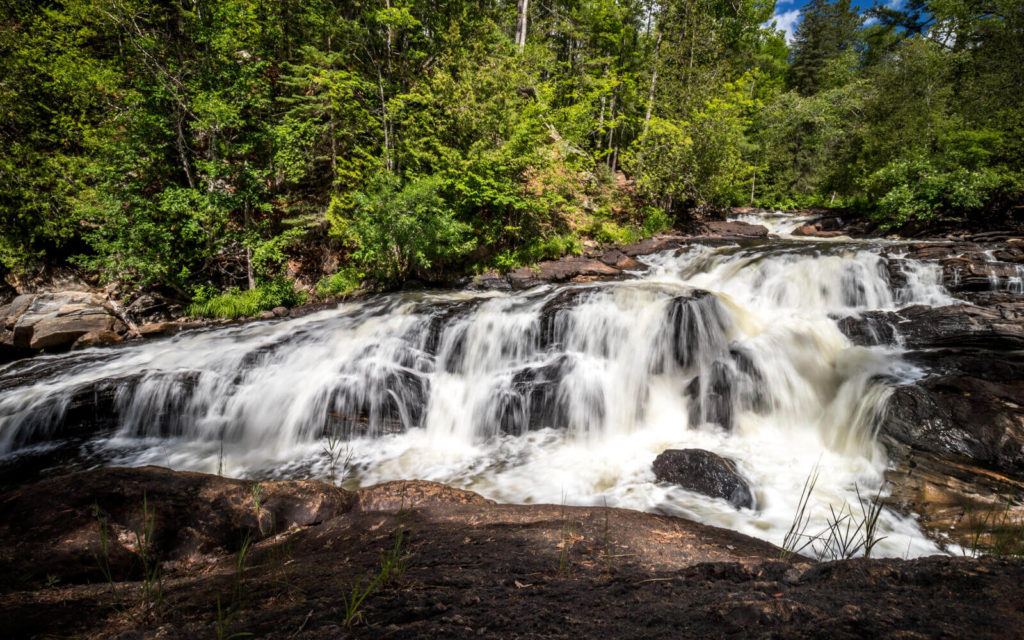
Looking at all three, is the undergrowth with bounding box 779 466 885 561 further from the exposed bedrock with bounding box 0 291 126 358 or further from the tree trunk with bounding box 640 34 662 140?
the tree trunk with bounding box 640 34 662 140

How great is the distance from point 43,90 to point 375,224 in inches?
352

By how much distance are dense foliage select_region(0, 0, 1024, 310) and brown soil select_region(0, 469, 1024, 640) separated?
860 cm

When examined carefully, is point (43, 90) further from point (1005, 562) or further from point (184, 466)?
point (1005, 562)

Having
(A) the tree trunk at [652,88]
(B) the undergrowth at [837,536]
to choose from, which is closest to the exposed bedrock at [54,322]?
(B) the undergrowth at [837,536]

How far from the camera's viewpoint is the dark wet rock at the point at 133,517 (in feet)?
7.13

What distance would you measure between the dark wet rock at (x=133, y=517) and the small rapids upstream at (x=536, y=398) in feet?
6.20

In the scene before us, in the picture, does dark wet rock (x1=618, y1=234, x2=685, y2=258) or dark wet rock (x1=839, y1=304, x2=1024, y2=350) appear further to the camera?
dark wet rock (x1=618, y1=234, x2=685, y2=258)

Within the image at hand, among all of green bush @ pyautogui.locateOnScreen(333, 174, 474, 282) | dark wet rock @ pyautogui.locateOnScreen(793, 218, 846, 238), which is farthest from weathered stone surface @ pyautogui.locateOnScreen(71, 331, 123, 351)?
dark wet rock @ pyautogui.locateOnScreen(793, 218, 846, 238)

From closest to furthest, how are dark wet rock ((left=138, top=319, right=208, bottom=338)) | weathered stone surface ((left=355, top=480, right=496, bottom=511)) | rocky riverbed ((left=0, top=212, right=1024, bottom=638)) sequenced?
rocky riverbed ((left=0, top=212, right=1024, bottom=638)), weathered stone surface ((left=355, top=480, right=496, bottom=511)), dark wet rock ((left=138, top=319, right=208, bottom=338))

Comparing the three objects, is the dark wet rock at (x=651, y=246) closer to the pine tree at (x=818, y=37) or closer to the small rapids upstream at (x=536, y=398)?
the small rapids upstream at (x=536, y=398)

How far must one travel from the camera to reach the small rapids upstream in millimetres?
4699

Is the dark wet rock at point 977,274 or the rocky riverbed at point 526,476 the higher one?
the dark wet rock at point 977,274

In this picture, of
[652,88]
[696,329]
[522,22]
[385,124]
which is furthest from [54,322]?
[652,88]

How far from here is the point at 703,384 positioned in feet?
19.2
